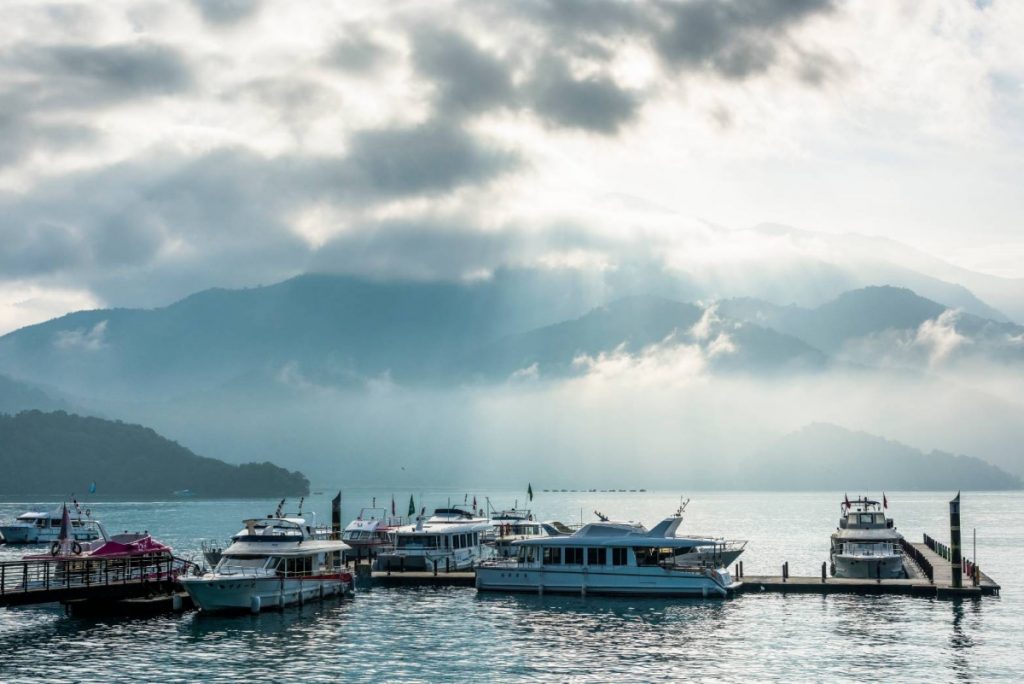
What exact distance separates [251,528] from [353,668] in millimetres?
22516

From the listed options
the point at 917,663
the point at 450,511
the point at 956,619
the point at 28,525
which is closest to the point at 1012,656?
the point at 917,663

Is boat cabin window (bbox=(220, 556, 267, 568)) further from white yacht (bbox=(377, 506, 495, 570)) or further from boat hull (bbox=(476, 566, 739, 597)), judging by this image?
white yacht (bbox=(377, 506, 495, 570))

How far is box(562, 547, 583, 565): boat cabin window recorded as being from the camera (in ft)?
272

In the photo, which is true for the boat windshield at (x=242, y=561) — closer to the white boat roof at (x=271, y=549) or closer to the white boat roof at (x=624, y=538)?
the white boat roof at (x=271, y=549)

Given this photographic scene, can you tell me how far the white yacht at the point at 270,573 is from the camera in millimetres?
70938

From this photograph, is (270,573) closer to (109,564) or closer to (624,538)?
(109,564)

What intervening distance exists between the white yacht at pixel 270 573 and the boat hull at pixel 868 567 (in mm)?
40997

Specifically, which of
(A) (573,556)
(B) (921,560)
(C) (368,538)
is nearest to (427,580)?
(A) (573,556)

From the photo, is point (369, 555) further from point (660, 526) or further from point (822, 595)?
point (822, 595)

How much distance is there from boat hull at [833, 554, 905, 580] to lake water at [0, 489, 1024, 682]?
31.0 feet

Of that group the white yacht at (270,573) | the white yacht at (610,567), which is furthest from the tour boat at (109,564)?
→ the white yacht at (610,567)

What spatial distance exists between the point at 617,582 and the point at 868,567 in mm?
23856

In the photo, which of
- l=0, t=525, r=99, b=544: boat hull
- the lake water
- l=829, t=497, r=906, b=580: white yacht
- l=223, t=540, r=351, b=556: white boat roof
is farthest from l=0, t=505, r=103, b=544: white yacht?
l=829, t=497, r=906, b=580: white yacht

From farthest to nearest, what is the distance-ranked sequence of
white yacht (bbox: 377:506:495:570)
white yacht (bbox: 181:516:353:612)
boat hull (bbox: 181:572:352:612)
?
white yacht (bbox: 377:506:495:570) → white yacht (bbox: 181:516:353:612) → boat hull (bbox: 181:572:352:612)
